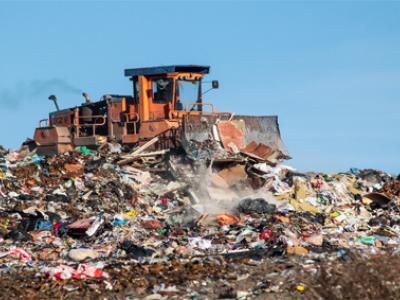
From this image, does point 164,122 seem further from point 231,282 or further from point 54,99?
point 231,282

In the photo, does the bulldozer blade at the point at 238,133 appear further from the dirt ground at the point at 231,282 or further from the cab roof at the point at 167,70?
the dirt ground at the point at 231,282

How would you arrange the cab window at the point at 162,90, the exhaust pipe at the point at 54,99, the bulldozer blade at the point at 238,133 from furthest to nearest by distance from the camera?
the exhaust pipe at the point at 54,99 → the cab window at the point at 162,90 → the bulldozer blade at the point at 238,133

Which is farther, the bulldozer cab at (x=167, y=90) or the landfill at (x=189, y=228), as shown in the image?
the bulldozer cab at (x=167, y=90)

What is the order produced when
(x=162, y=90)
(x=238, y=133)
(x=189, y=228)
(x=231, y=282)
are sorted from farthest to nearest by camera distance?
1. (x=162, y=90)
2. (x=238, y=133)
3. (x=189, y=228)
4. (x=231, y=282)

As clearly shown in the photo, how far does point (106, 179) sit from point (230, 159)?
250cm

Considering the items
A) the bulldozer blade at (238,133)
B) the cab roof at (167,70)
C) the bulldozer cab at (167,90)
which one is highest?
the cab roof at (167,70)

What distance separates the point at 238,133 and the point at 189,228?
4897 millimetres

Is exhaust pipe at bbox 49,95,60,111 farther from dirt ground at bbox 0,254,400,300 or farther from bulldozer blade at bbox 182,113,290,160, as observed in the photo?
dirt ground at bbox 0,254,400,300

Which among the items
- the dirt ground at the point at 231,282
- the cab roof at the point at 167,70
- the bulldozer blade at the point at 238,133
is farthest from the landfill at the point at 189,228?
the cab roof at the point at 167,70

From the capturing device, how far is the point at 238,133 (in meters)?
18.0

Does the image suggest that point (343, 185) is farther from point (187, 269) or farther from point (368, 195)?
point (187, 269)

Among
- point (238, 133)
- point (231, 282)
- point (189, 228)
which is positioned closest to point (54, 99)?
point (238, 133)

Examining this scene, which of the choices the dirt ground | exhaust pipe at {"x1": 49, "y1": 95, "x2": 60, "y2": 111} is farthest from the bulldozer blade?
the dirt ground

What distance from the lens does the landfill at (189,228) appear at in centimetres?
909
